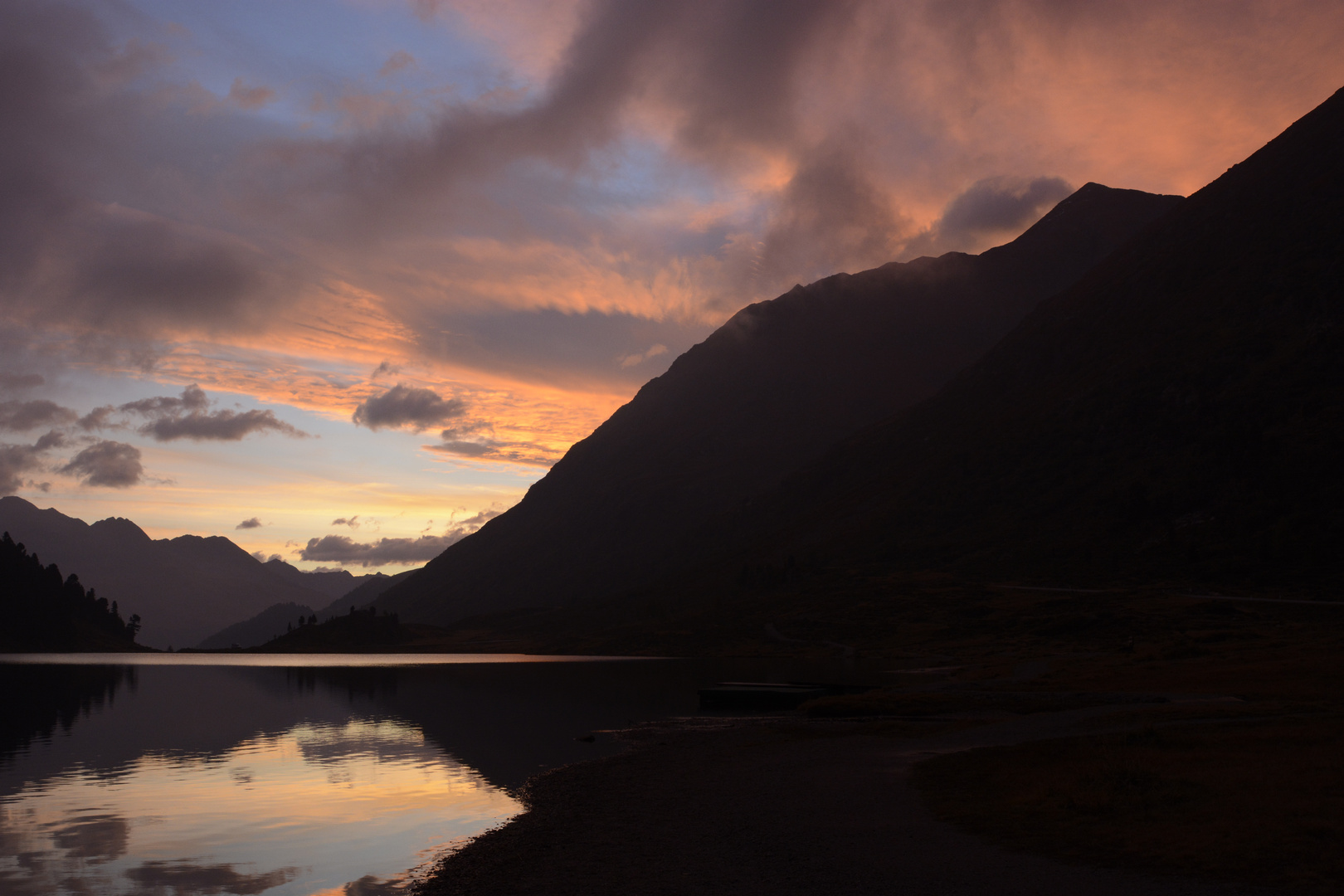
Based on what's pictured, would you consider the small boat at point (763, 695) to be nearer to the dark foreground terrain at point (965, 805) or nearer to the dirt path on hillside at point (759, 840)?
the dark foreground terrain at point (965, 805)

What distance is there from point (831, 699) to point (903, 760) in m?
36.3

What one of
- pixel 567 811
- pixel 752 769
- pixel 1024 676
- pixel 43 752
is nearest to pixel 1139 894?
pixel 567 811

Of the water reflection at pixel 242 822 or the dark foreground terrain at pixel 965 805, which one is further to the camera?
the water reflection at pixel 242 822

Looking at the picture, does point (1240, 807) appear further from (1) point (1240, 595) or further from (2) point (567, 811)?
(1) point (1240, 595)

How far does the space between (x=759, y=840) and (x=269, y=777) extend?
37803mm

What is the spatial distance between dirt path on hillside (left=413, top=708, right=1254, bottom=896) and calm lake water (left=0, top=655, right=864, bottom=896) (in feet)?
13.9

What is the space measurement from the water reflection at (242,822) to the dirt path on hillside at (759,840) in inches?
151

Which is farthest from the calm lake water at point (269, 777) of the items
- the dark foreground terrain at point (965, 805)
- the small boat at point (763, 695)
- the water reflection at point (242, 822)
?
the dark foreground terrain at point (965, 805)

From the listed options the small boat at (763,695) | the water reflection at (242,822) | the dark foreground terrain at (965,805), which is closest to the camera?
the dark foreground terrain at (965,805)

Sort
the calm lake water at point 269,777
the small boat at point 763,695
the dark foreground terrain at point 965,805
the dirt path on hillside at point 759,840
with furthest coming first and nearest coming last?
1. the small boat at point 763,695
2. the calm lake water at point 269,777
3. the dirt path on hillside at point 759,840
4. the dark foreground terrain at point 965,805

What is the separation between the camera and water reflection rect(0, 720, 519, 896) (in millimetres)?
32500

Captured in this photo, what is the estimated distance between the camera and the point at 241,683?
149 metres

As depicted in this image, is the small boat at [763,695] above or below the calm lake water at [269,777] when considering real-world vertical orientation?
below

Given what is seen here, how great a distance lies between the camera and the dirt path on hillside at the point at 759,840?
2598 centimetres
